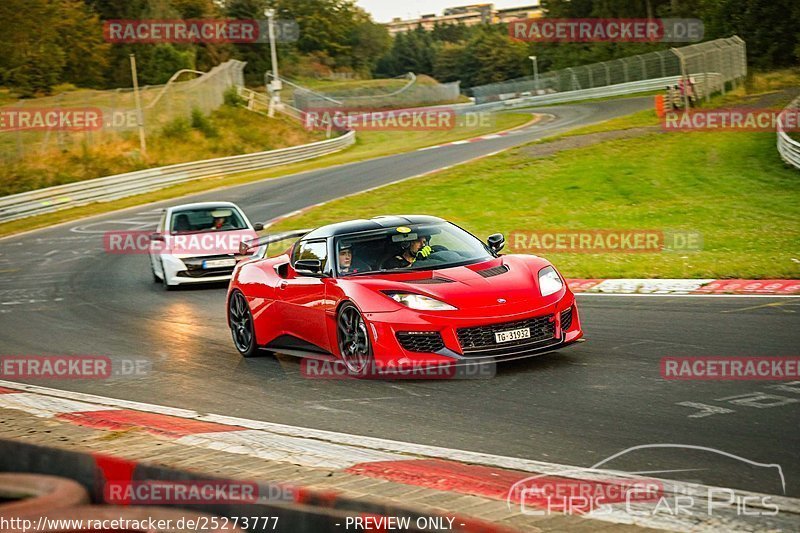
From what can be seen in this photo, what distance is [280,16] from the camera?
429 feet

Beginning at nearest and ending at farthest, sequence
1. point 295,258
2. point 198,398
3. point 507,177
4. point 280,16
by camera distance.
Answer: point 198,398 < point 295,258 < point 507,177 < point 280,16

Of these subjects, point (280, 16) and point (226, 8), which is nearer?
point (226, 8)

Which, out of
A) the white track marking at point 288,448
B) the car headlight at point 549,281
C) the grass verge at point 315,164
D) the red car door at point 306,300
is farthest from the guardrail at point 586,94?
the white track marking at point 288,448

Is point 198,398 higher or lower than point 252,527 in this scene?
lower

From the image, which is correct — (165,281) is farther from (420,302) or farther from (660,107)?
(660,107)

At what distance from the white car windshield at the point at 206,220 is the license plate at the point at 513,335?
34.8 feet

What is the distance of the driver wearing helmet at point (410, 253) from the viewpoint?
9.73 meters

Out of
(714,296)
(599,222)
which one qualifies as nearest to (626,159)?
(599,222)

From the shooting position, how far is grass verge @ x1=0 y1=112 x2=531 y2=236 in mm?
33938

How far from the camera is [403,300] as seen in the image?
29.1ft

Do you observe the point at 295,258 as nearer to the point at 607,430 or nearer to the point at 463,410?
Result: the point at 463,410

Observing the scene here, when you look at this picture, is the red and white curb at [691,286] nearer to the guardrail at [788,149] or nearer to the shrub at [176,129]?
the guardrail at [788,149]

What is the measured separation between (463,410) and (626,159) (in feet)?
76.9

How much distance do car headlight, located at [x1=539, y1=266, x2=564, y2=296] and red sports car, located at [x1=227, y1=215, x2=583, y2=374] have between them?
0.5 inches
